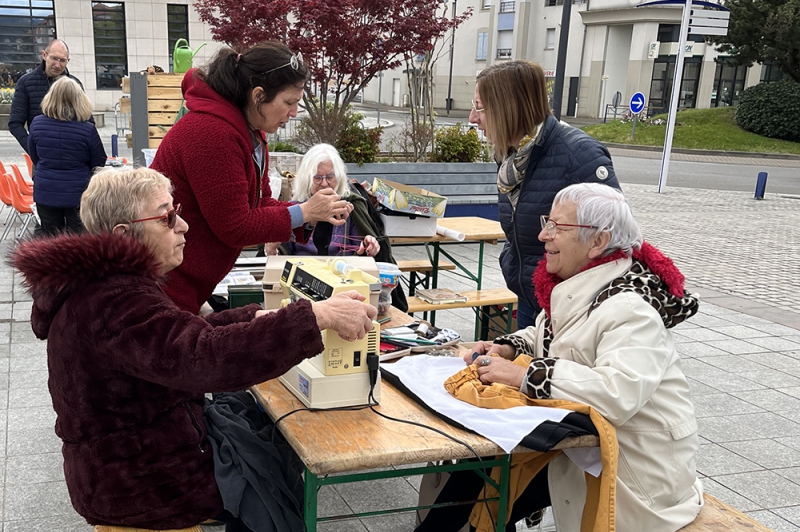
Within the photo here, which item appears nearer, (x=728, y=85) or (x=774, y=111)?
(x=774, y=111)

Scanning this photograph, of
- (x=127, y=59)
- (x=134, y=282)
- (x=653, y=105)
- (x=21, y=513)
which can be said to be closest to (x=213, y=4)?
(x=21, y=513)

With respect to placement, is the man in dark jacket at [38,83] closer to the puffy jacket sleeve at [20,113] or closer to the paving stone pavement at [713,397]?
the puffy jacket sleeve at [20,113]

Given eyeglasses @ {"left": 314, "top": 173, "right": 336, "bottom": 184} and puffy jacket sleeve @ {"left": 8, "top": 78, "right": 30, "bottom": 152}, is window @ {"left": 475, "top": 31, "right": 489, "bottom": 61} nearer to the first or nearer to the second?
puffy jacket sleeve @ {"left": 8, "top": 78, "right": 30, "bottom": 152}

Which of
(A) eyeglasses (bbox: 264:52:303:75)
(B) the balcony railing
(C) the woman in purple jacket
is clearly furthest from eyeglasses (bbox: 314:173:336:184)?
(B) the balcony railing

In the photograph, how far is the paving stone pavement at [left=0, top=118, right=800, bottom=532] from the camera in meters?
3.21

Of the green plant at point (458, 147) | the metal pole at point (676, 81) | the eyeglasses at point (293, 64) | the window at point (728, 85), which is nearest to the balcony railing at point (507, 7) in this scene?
the window at point (728, 85)

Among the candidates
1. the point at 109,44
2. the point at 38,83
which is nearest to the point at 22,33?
the point at 109,44

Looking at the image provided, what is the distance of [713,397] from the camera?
461 cm

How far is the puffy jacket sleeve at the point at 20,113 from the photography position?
712cm

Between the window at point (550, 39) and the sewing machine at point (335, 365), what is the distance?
125ft

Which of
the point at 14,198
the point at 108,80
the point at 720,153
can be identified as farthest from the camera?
the point at 108,80

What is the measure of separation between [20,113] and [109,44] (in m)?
19.4

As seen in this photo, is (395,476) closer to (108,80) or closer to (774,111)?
(108,80)

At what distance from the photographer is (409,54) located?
9352mm
